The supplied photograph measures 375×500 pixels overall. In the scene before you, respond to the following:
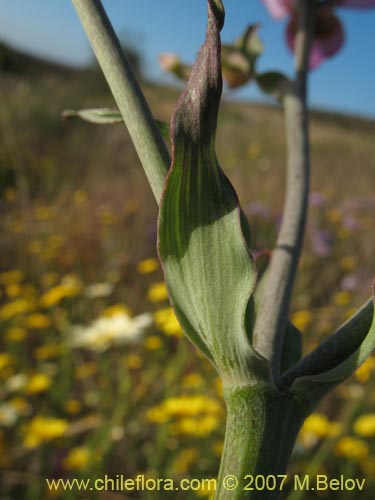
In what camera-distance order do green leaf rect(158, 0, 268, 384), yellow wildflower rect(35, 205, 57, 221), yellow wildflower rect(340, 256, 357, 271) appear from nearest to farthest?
green leaf rect(158, 0, 268, 384) < yellow wildflower rect(340, 256, 357, 271) < yellow wildflower rect(35, 205, 57, 221)

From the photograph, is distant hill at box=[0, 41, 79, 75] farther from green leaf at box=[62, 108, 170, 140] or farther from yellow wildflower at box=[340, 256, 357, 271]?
green leaf at box=[62, 108, 170, 140]

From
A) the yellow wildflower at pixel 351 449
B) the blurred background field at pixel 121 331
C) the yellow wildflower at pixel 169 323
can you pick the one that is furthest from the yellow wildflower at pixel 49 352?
the yellow wildflower at pixel 351 449

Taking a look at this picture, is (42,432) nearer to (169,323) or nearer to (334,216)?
(169,323)

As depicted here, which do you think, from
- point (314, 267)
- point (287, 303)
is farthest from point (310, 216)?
point (287, 303)

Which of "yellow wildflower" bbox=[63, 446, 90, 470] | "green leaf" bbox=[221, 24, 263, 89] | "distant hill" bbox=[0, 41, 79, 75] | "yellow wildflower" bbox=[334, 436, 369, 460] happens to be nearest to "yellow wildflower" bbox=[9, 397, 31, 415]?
"yellow wildflower" bbox=[63, 446, 90, 470]

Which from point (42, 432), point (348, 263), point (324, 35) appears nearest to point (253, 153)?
point (348, 263)

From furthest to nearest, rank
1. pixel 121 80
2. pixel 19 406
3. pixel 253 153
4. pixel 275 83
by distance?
1. pixel 253 153
2. pixel 19 406
3. pixel 275 83
4. pixel 121 80
